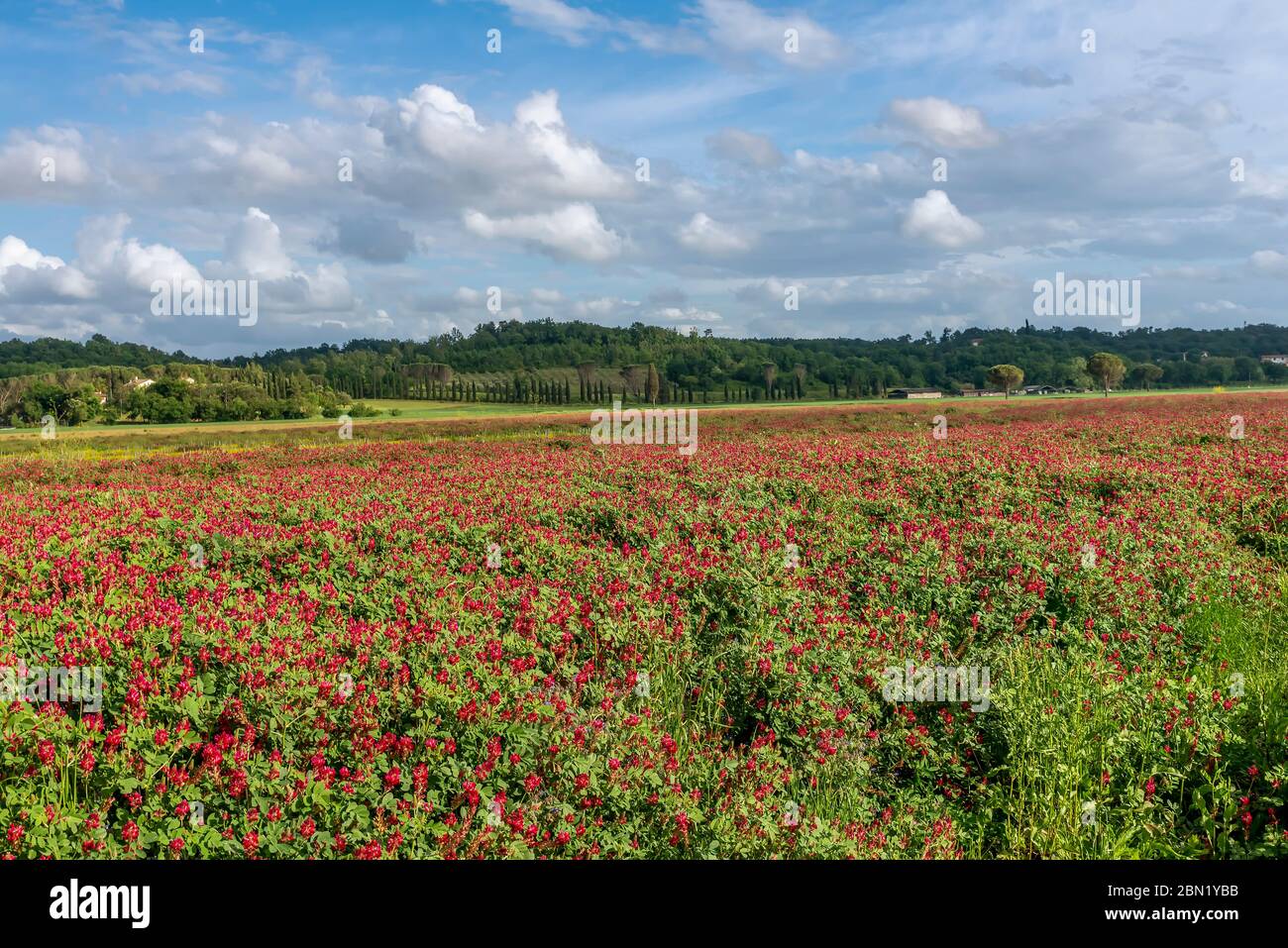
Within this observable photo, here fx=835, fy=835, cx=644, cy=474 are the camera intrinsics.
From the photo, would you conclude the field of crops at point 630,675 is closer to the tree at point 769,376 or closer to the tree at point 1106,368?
the tree at point 1106,368

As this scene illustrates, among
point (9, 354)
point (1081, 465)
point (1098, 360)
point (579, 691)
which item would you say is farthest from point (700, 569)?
point (9, 354)

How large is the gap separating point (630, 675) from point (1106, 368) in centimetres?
11160

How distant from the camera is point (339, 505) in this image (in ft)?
32.1

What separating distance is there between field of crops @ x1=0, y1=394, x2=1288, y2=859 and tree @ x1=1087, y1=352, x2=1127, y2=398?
102 meters

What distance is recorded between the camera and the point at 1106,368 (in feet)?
332

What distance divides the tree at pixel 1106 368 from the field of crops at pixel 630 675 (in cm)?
10175

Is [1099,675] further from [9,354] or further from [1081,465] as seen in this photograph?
[9,354]

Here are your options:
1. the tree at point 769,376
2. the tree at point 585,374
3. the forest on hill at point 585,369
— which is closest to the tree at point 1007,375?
the forest on hill at point 585,369

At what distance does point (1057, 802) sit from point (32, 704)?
5.82 m

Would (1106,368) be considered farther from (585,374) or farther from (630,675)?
(630,675)

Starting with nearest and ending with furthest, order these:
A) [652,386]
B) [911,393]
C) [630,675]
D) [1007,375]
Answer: [630,675] < [1007,375] < [652,386] < [911,393]

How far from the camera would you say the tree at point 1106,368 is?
101m

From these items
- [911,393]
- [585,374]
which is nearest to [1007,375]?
[911,393]

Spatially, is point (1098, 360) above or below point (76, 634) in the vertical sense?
above
